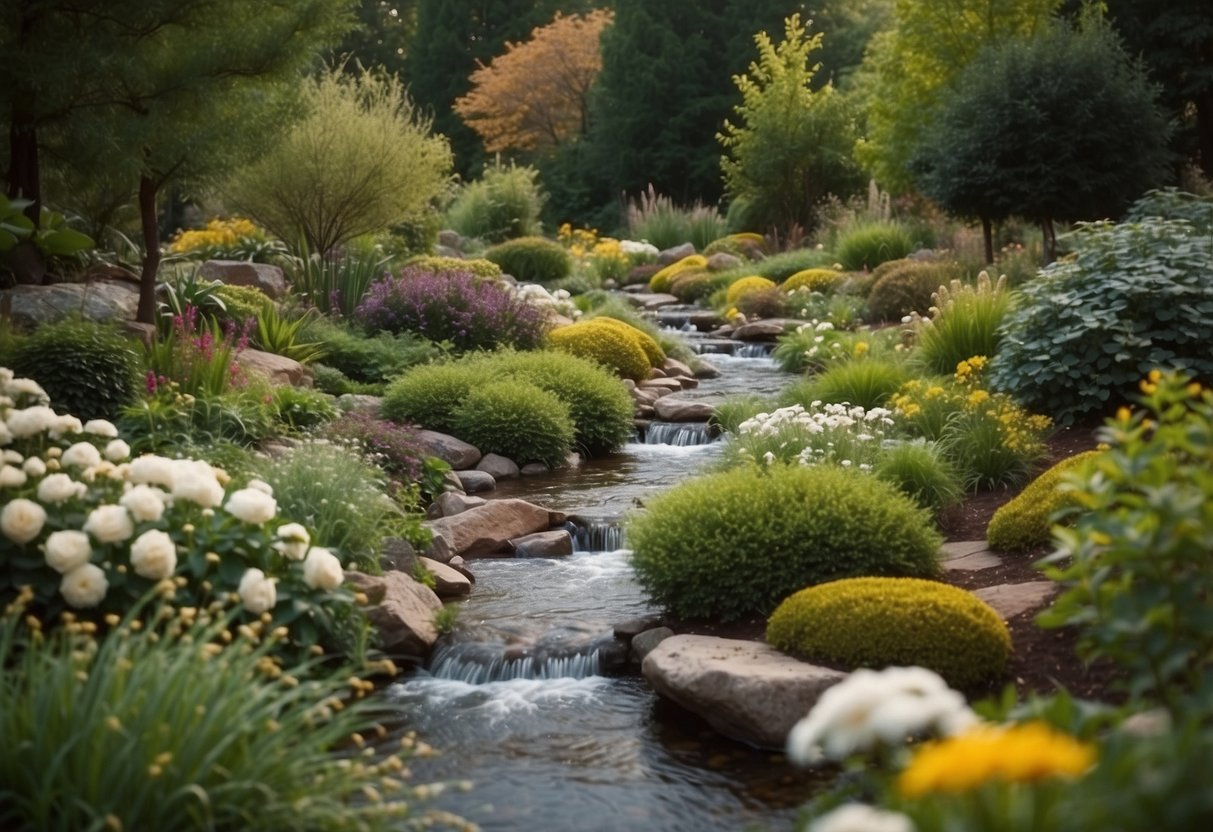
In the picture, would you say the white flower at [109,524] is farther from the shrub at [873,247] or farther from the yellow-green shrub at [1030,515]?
the shrub at [873,247]

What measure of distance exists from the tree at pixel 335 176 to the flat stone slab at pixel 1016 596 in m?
11.1

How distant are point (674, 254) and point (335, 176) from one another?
12.1m

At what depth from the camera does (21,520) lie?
14.3 ft

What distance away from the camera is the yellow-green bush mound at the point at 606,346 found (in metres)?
13.2

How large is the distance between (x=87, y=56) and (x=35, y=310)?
6.93 ft

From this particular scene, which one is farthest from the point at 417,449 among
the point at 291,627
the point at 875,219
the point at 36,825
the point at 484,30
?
the point at 484,30

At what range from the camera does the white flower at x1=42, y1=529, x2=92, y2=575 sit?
13.9 feet

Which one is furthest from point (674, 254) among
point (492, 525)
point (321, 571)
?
point (321, 571)

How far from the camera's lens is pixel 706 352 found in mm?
16500

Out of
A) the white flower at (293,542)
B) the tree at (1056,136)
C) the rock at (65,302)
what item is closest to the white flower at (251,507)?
the white flower at (293,542)

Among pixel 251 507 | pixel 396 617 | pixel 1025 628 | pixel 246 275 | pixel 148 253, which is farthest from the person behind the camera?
pixel 246 275

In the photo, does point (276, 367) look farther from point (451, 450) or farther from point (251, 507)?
point (251, 507)

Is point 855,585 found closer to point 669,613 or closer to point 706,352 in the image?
point 669,613

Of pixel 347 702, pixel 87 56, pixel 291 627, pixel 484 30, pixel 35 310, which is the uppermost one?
pixel 484 30
